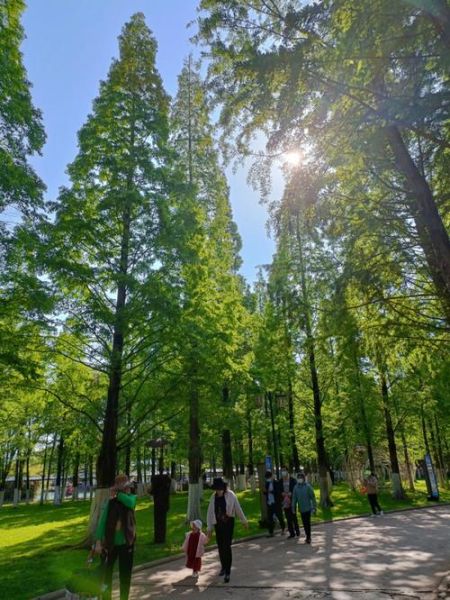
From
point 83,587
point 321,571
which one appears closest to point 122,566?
point 83,587

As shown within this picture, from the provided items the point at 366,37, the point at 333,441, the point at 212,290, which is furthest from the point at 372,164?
the point at 333,441

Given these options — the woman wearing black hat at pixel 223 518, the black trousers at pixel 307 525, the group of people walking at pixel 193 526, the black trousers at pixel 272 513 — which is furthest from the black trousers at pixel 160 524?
the woman wearing black hat at pixel 223 518

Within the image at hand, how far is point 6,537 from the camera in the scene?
575 inches

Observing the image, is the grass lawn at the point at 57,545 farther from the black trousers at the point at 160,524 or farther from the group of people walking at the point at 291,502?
the group of people walking at the point at 291,502

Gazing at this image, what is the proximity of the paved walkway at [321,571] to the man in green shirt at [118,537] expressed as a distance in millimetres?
1046

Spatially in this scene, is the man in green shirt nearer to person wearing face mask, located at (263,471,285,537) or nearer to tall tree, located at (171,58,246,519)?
tall tree, located at (171,58,246,519)

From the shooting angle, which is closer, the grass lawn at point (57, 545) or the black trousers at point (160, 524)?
the grass lawn at point (57, 545)

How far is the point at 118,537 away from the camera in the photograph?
579 centimetres

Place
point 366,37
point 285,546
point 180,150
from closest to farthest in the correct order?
point 366,37
point 285,546
point 180,150

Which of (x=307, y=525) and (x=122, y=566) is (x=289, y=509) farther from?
(x=122, y=566)

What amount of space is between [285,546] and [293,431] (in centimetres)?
1691

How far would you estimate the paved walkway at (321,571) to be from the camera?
6172 millimetres

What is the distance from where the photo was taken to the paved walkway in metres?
6.17

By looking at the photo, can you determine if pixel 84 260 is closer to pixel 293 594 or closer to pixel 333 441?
pixel 293 594
